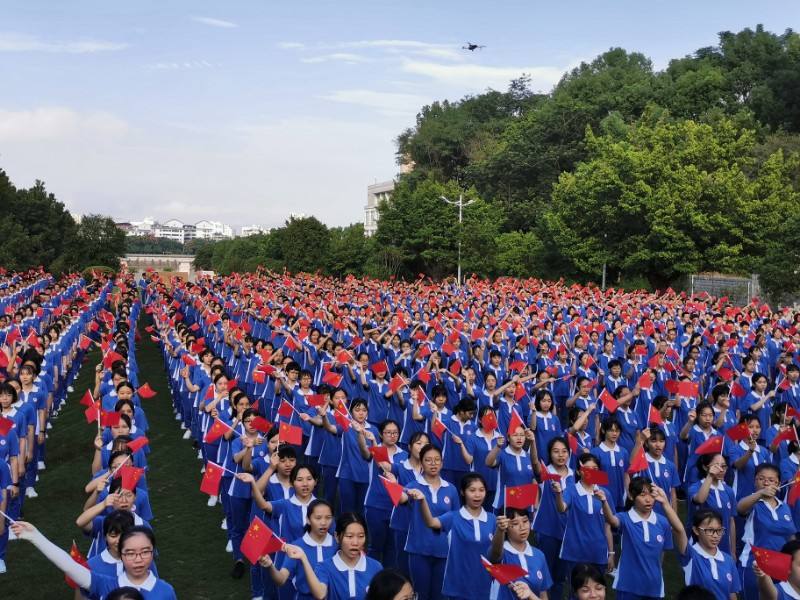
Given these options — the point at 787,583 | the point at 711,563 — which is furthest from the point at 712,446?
the point at 787,583

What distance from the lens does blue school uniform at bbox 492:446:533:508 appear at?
6277mm

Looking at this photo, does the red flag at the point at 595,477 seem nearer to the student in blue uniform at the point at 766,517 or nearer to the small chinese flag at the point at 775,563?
the student in blue uniform at the point at 766,517

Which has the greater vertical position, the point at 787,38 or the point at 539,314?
the point at 787,38

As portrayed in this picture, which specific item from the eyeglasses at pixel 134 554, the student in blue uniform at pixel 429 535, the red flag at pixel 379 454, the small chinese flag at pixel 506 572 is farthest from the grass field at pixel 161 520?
the small chinese flag at pixel 506 572

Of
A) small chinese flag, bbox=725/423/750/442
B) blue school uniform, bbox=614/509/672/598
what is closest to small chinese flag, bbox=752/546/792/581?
blue school uniform, bbox=614/509/672/598

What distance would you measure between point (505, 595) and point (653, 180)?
2685cm

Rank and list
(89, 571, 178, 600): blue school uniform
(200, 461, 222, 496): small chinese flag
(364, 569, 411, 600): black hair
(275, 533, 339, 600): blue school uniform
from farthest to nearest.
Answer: (200, 461, 222, 496): small chinese flag → (275, 533, 339, 600): blue school uniform → (89, 571, 178, 600): blue school uniform → (364, 569, 411, 600): black hair

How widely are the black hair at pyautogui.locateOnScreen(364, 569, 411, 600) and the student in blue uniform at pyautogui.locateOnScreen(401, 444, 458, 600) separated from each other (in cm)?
176

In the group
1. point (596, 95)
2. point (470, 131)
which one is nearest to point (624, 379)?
point (596, 95)

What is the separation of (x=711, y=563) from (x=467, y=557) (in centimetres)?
133

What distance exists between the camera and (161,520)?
8.22m

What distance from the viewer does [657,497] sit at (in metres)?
4.72

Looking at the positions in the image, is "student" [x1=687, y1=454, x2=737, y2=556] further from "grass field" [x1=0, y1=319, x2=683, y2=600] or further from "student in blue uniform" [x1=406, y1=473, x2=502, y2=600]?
"student in blue uniform" [x1=406, y1=473, x2=502, y2=600]

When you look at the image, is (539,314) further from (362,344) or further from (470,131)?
(470,131)
